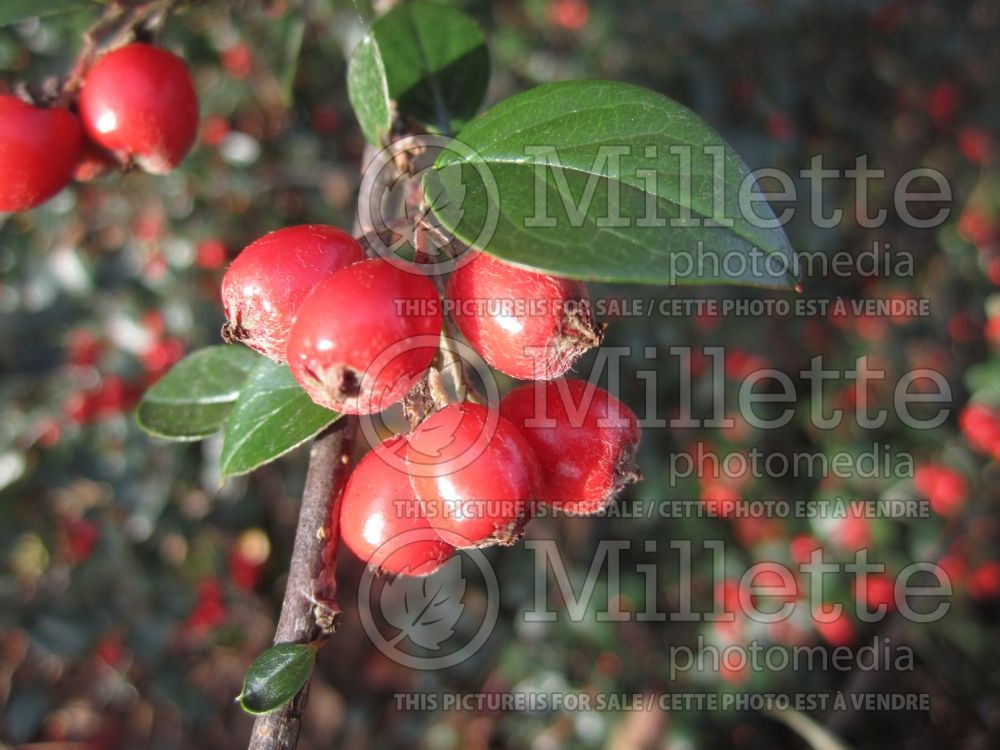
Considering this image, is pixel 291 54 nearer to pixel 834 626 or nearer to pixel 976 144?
pixel 834 626

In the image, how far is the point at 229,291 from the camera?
0.91 metres

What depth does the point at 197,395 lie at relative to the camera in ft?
4.24

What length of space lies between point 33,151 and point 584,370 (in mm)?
1673

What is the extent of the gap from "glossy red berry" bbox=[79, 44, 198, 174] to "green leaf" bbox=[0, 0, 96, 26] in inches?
3.9

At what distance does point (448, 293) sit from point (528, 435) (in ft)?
0.70

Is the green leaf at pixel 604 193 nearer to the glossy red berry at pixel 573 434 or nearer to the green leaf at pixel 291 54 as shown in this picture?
the glossy red berry at pixel 573 434

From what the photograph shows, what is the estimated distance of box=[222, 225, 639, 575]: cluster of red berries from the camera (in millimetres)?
798

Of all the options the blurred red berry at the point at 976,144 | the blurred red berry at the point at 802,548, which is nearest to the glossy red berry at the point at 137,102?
the blurred red berry at the point at 802,548

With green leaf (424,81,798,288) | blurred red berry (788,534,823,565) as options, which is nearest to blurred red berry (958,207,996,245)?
blurred red berry (788,534,823,565)

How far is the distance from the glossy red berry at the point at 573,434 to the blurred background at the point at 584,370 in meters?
1.38

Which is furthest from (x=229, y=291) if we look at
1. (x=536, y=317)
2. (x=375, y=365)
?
(x=536, y=317)

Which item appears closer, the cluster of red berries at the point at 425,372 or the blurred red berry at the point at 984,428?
the cluster of red berries at the point at 425,372

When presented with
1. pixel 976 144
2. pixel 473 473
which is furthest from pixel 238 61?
pixel 976 144

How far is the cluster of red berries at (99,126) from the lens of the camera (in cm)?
115
